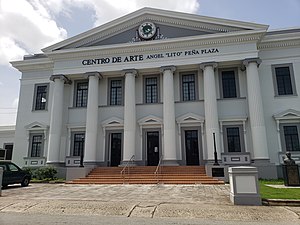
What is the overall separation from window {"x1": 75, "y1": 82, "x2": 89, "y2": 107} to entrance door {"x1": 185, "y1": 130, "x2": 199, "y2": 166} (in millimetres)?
9073

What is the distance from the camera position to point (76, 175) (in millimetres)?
17281

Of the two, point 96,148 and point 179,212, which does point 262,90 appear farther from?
point 179,212

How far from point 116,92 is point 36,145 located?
825 centimetres

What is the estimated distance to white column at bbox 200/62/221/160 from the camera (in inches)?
707

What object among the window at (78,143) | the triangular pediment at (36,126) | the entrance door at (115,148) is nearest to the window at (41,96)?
the triangular pediment at (36,126)

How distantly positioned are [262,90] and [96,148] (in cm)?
1360

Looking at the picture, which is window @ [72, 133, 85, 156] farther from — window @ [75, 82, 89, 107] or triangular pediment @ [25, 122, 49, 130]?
triangular pediment @ [25, 122, 49, 130]

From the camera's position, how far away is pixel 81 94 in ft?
72.4

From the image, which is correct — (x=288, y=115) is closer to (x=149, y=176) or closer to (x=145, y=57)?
(x=149, y=176)

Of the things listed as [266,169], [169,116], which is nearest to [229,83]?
[169,116]

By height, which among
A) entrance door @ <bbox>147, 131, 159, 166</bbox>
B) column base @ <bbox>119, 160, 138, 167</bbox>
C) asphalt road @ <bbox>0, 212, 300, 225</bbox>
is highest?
entrance door @ <bbox>147, 131, 159, 166</bbox>

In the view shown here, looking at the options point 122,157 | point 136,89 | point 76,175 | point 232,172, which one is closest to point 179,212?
point 232,172

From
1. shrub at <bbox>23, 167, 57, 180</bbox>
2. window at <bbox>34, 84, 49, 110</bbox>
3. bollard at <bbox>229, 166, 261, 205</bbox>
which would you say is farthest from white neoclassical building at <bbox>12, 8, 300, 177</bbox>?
bollard at <bbox>229, 166, 261, 205</bbox>

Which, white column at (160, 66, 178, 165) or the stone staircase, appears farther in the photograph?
white column at (160, 66, 178, 165)
